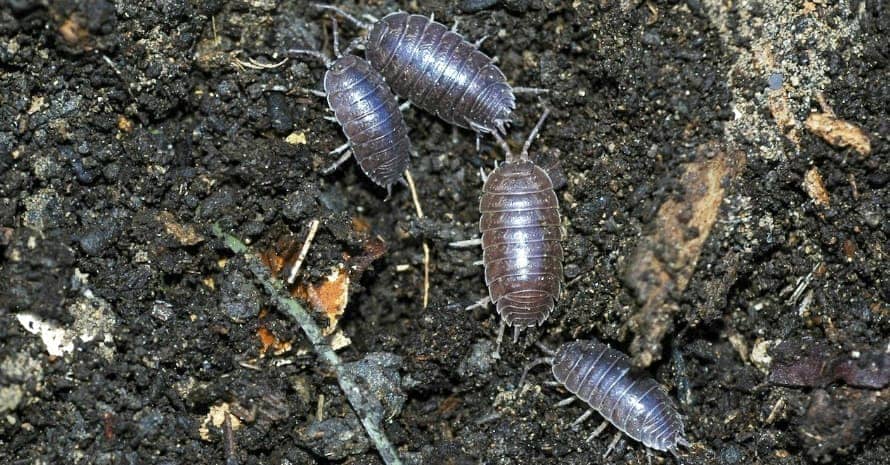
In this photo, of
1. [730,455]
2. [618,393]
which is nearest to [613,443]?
[618,393]

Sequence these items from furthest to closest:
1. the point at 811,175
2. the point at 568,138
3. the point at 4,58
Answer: the point at 568,138 < the point at 811,175 < the point at 4,58

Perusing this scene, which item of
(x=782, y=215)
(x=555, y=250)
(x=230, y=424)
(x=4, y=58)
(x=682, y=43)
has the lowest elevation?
(x=230, y=424)

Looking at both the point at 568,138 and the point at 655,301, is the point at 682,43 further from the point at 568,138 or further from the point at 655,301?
the point at 655,301

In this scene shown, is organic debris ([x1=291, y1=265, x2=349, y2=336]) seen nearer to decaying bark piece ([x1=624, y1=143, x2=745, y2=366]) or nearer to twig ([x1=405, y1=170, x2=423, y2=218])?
twig ([x1=405, y1=170, x2=423, y2=218])

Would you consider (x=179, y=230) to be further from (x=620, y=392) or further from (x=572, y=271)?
(x=620, y=392)

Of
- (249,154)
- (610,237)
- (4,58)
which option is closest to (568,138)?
(610,237)

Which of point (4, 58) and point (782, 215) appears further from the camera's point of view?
point (782, 215)

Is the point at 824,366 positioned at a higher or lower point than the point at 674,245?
lower
